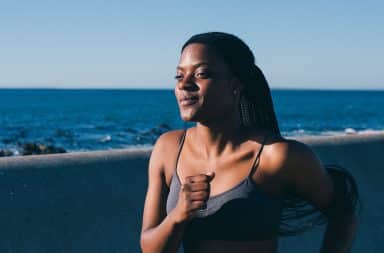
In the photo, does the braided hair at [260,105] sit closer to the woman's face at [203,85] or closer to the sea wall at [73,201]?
the woman's face at [203,85]

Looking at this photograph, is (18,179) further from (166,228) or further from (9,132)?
(9,132)

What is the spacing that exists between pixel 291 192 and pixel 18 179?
1469 millimetres

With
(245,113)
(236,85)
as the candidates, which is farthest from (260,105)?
(236,85)

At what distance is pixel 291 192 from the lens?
258 cm

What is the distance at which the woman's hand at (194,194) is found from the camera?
7.37 ft

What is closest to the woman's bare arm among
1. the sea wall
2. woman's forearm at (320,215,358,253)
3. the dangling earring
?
the dangling earring

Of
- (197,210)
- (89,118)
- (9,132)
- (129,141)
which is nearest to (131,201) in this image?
(197,210)

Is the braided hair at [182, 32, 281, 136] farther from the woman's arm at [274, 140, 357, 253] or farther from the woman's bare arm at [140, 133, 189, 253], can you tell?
the woman's bare arm at [140, 133, 189, 253]

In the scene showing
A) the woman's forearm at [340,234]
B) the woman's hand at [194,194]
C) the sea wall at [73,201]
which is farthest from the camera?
the sea wall at [73,201]

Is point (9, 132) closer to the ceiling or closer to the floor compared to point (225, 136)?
closer to the floor

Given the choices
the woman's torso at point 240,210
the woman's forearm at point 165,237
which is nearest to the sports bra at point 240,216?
the woman's torso at point 240,210

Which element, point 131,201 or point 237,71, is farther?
point 131,201

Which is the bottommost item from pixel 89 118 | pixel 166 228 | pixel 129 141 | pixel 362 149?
pixel 89 118

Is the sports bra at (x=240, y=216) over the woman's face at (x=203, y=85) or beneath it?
beneath
